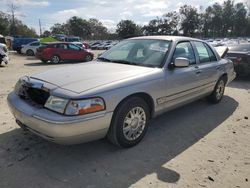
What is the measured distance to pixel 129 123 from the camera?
3953 millimetres

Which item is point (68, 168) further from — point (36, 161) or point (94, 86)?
point (94, 86)

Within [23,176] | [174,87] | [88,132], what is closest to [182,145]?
[174,87]

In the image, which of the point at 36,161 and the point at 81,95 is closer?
the point at 81,95

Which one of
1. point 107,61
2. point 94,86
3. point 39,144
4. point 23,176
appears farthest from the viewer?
point 107,61


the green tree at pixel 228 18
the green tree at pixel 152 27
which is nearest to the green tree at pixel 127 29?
the green tree at pixel 152 27

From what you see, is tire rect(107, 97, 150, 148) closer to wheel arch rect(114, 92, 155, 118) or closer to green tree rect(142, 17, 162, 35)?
wheel arch rect(114, 92, 155, 118)

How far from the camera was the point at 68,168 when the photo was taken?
351 cm

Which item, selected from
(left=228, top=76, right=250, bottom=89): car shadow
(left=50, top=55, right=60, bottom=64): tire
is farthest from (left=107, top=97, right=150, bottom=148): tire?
(left=50, top=55, right=60, bottom=64): tire

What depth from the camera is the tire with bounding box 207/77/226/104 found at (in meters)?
6.28

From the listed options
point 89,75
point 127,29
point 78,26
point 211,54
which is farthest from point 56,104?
point 78,26

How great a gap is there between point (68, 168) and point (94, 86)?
3.59ft

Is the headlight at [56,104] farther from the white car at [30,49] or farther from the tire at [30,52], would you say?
the tire at [30,52]

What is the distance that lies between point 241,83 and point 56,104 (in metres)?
7.83

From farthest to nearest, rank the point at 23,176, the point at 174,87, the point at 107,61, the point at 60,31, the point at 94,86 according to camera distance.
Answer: the point at 60,31 < the point at 107,61 < the point at 174,87 < the point at 94,86 < the point at 23,176
